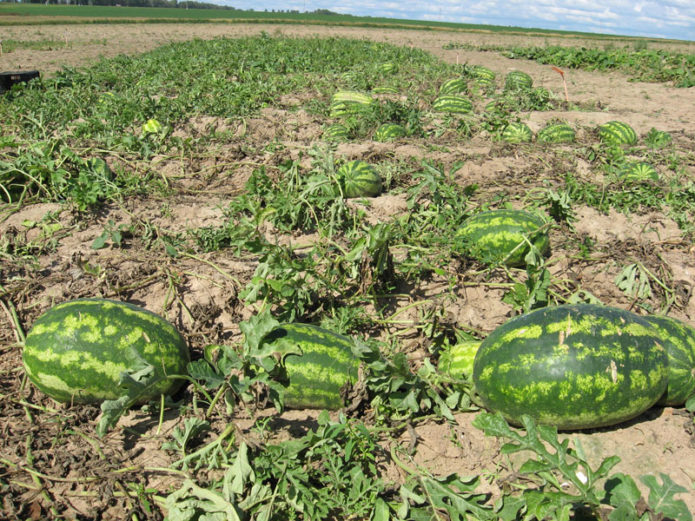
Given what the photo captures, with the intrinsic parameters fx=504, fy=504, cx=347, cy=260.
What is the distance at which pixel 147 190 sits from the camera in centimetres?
511

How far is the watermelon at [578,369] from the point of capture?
7.47ft

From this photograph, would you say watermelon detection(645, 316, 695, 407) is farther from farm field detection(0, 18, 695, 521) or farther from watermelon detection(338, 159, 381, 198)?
watermelon detection(338, 159, 381, 198)

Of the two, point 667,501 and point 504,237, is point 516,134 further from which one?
point 667,501

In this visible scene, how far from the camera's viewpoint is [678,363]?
250 cm

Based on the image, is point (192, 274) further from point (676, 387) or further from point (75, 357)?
point (676, 387)

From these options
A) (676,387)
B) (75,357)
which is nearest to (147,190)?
(75,357)

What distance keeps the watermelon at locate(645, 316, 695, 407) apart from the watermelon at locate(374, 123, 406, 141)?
4.64 metres

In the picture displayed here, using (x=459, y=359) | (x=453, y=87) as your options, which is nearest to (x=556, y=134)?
(x=453, y=87)

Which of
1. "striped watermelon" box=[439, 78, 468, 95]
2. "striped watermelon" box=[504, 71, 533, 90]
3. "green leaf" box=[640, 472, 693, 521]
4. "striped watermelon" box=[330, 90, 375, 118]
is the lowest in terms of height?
"green leaf" box=[640, 472, 693, 521]

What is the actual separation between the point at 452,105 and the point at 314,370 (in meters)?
6.71

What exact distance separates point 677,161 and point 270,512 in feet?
20.0

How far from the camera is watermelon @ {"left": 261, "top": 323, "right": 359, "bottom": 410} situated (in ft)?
8.48

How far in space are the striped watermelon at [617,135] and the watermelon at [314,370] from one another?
18.9ft

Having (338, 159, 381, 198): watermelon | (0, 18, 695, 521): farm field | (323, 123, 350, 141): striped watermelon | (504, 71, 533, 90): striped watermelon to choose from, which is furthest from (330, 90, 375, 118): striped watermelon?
(504, 71, 533, 90): striped watermelon
